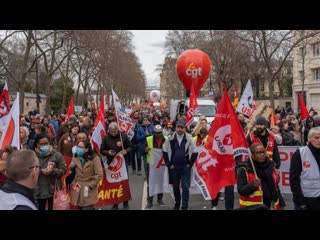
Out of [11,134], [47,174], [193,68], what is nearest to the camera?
[11,134]

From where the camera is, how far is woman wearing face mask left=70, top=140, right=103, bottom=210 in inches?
262

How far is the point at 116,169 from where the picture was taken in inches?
326

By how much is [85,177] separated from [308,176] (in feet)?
10.9


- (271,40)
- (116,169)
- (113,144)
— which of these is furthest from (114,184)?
(271,40)

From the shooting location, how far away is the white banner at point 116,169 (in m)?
8.20

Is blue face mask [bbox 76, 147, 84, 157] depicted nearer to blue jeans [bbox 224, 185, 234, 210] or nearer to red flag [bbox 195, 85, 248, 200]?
red flag [bbox 195, 85, 248, 200]

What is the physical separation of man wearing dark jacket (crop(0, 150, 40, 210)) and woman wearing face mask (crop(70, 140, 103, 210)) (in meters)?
3.52

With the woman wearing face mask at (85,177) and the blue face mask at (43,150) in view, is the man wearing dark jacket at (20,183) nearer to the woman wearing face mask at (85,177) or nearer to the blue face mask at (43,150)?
the blue face mask at (43,150)

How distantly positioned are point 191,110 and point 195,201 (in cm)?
435

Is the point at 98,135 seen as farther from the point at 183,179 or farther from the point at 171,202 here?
the point at 171,202

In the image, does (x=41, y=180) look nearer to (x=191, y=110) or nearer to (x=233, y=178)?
(x=233, y=178)

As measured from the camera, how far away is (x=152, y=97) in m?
70.7

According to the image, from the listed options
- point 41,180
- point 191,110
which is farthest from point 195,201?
point 191,110

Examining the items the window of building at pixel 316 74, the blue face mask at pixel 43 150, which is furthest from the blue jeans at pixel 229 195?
the window of building at pixel 316 74
